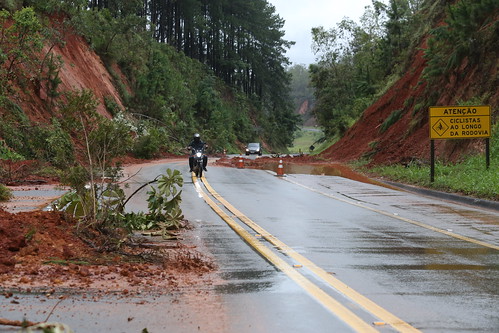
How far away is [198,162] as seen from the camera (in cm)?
2517

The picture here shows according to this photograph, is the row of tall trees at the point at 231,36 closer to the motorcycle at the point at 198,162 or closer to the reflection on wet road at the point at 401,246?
the motorcycle at the point at 198,162

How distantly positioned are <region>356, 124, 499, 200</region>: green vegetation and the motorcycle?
757 cm

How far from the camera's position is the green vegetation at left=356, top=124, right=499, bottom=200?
1767cm

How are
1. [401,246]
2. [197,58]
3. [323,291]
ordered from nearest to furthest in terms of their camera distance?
[323,291] < [401,246] < [197,58]

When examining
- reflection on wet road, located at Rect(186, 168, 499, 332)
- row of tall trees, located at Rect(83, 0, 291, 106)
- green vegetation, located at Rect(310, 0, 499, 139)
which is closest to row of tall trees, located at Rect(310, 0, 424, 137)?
green vegetation, located at Rect(310, 0, 499, 139)

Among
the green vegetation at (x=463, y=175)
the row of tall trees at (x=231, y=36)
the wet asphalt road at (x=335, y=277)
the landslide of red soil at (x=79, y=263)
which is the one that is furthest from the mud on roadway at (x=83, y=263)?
the row of tall trees at (x=231, y=36)

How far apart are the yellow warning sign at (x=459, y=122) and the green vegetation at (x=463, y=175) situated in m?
1.30

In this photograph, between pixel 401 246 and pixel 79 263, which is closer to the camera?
pixel 79 263

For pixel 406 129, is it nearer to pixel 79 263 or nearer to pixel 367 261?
pixel 367 261

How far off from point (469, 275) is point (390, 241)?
2677mm

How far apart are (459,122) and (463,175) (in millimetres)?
1756

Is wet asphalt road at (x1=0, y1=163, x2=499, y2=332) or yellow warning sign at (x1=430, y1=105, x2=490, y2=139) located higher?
yellow warning sign at (x1=430, y1=105, x2=490, y2=139)

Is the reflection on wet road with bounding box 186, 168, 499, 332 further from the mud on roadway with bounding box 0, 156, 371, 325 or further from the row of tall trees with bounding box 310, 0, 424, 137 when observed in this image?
the row of tall trees with bounding box 310, 0, 424, 137

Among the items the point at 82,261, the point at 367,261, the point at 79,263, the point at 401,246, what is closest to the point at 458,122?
the point at 401,246
